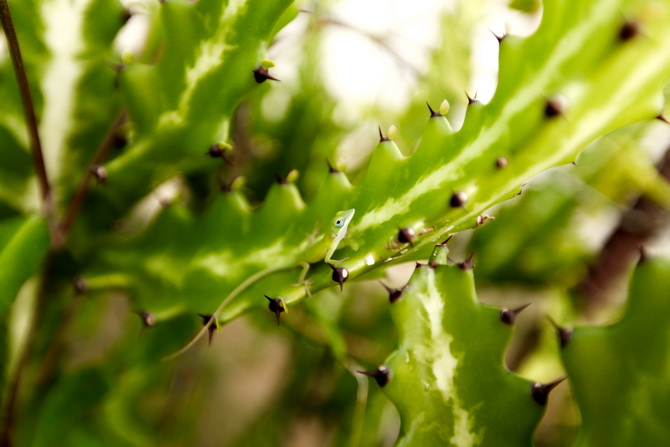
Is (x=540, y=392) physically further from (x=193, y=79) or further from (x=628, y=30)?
(x=193, y=79)

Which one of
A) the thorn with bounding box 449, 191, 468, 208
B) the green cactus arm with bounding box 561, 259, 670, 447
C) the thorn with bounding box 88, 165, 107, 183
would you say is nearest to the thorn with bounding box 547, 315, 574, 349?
the green cactus arm with bounding box 561, 259, 670, 447

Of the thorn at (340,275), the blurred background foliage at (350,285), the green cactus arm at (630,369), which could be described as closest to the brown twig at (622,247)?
the blurred background foliage at (350,285)

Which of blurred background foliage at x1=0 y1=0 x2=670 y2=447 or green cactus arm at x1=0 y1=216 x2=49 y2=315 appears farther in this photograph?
blurred background foliage at x1=0 y1=0 x2=670 y2=447

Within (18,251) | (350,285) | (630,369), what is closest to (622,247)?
(350,285)

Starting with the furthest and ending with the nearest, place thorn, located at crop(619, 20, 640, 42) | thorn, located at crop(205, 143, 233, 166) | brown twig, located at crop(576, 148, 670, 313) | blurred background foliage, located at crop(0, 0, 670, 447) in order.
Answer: brown twig, located at crop(576, 148, 670, 313)
blurred background foliage, located at crop(0, 0, 670, 447)
thorn, located at crop(205, 143, 233, 166)
thorn, located at crop(619, 20, 640, 42)

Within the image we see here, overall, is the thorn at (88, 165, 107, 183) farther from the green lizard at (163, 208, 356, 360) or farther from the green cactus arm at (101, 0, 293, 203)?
the green lizard at (163, 208, 356, 360)

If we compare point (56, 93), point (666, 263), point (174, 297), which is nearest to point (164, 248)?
point (174, 297)
